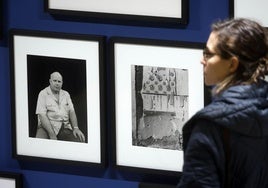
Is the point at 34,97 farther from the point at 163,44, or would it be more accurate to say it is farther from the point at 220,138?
the point at 220,138

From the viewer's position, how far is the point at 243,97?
1.59 meters

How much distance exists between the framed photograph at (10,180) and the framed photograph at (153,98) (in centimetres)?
34

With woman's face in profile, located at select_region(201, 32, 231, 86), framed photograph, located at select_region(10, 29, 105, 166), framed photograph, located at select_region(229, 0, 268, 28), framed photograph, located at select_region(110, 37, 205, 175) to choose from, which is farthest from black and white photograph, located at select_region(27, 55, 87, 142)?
woman's face in profile, located at select_region(201, 32, 231, 86)

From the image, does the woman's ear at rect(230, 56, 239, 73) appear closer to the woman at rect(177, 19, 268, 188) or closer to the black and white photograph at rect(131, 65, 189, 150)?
the woman at rect(177, 19, 268, 188)

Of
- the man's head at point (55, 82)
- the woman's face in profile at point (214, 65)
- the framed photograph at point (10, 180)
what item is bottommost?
the framed photograph at point (10, 180)

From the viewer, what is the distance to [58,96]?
238cm

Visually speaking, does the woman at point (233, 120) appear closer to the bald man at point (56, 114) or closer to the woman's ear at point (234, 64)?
the woman's ear at point (234, 64)

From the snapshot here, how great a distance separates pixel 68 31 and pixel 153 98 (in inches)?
12.6

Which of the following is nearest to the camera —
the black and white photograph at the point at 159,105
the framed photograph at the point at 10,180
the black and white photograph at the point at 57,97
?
the black and white photograph at the point at 159,105

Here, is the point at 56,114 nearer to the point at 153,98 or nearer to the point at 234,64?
the point at 153,98

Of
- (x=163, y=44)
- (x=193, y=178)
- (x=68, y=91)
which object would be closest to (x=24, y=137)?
(x=68, y=91)

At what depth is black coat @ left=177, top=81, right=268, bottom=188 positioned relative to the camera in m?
1.57

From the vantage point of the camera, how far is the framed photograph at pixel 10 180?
2.49 metres

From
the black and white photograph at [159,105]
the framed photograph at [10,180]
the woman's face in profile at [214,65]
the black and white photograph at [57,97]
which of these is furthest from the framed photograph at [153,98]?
the woman's face in profile at [214,65]
